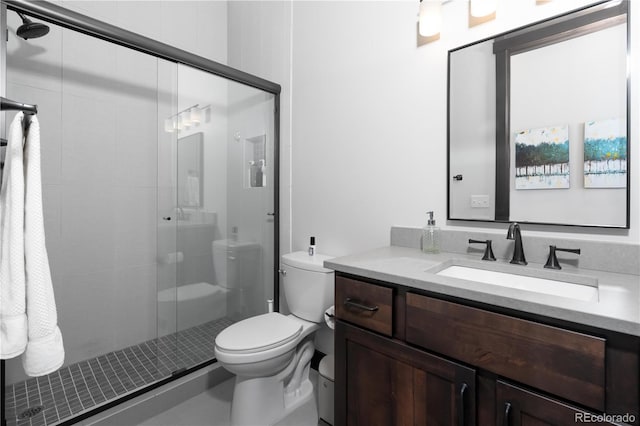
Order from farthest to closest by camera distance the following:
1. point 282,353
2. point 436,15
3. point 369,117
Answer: point 369,117, point 282,353, point 436,15

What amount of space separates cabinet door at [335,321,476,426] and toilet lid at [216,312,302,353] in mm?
430

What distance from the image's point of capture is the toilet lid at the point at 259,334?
145cm

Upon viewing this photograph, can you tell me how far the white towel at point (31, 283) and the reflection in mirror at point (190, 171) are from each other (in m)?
1.14

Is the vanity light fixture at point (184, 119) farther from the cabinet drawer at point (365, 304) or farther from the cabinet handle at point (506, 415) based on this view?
the cabinet handle at point (506, 415)

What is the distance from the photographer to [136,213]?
210cm

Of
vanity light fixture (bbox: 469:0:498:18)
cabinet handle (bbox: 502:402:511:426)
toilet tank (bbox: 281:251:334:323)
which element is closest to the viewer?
cabinet handle (bbox: 502:402:511:426)

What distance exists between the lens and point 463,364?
0.88 m

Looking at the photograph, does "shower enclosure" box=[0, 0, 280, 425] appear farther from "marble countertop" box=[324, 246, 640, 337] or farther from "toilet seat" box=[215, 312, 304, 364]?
"marble countertop" box=[324, 246, 640, 337]

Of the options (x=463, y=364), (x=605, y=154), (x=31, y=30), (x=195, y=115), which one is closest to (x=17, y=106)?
(x=31, y=30)

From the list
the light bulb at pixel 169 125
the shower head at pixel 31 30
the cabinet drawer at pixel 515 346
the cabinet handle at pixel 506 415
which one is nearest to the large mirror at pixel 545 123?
the cabinet drawer at pixel 515 346

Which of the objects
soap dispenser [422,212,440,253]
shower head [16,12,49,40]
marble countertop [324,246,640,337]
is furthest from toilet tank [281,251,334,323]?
shower head [16,12,49,40]

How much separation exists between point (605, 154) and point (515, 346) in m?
0.77

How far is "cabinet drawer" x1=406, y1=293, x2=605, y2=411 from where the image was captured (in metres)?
0.69

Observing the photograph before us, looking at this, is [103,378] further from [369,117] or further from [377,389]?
[369,117]
